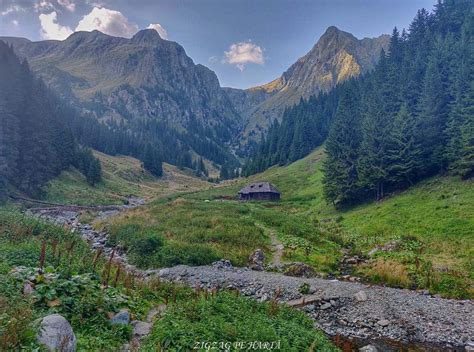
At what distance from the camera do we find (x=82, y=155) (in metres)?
91.4

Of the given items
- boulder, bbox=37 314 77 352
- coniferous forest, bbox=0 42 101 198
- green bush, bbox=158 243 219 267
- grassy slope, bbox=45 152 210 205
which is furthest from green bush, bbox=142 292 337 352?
grassy slope, bbox=45 152 210 205

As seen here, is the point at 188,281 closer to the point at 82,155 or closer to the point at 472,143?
the point at 472,143

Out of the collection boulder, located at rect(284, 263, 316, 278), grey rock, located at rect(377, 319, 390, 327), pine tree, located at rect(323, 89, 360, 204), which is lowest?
boulder, located at rect(284, 263, 316, 278)

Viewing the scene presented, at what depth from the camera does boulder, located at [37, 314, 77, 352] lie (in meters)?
8.21

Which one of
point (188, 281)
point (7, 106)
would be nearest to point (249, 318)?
point (188, 281)

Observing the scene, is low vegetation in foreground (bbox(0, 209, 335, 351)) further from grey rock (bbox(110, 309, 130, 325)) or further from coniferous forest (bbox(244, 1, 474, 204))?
coniferous forest (bbox(244, 1, 474, 204))

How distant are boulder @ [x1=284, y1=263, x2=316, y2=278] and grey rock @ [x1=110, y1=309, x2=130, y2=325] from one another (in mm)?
14757

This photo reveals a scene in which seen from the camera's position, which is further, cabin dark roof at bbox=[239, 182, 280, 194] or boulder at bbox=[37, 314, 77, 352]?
cabin dark roof at bbox=[239, 182, 280, 194]

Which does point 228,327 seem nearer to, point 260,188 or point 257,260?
point 257,260

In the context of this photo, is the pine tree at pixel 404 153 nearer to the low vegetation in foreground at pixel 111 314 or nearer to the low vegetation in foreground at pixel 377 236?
the low vegetation in foreground at pixel 377 236

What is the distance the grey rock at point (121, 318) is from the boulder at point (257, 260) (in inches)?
589

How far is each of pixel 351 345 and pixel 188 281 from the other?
11.3 m

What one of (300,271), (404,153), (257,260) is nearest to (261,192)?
(404,153)

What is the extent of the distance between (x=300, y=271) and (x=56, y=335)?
18.7 metres
